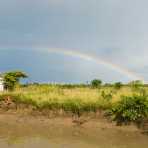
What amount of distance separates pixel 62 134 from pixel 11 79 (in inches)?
617

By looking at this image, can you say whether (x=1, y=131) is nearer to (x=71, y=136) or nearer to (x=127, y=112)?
(x=71, y=136)

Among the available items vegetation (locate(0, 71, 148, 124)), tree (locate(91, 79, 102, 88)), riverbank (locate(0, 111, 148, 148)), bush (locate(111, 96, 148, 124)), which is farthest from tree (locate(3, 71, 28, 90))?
bush (locate(111, 96, 148, 124))

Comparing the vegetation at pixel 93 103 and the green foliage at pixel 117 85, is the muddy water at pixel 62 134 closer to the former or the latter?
the vegetation at pixel 93 103

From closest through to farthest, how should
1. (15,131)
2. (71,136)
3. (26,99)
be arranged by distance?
(71,136), (15,131), (26,99)

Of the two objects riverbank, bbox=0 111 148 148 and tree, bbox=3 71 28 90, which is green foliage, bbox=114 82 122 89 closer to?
tree, bbox=3 71 28 90

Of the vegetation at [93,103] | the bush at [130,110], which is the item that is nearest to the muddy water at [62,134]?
the bush at [130,110]

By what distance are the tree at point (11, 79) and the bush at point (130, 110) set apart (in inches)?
569

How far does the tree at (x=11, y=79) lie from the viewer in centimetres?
3168

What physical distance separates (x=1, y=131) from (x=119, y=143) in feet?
19.1

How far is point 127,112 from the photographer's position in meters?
17.5

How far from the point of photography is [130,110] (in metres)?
17.5

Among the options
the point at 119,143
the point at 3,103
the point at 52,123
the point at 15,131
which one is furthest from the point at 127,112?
the point at 3,103

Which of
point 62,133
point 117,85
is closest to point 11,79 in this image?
point 117,85

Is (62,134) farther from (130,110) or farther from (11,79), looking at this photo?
(11,79)
